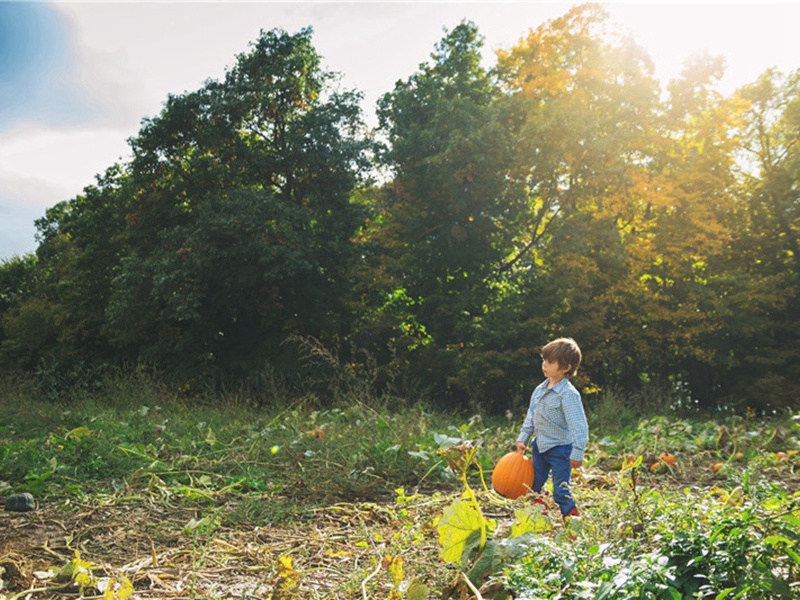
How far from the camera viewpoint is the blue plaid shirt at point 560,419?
402cm

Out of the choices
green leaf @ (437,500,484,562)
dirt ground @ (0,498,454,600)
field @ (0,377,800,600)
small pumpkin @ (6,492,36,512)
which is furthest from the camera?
small pumpkin @ (6,492,36,512)

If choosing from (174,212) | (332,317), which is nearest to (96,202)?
(174,212)

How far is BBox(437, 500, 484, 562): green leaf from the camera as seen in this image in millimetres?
2732

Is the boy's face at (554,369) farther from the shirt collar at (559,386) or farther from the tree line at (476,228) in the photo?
the tree line at (476,228)

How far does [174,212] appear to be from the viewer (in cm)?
1598

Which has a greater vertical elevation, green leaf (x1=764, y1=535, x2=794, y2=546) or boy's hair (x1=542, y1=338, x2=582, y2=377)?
boy's hair (x1=542, y1=338, x2=582, y2=377)

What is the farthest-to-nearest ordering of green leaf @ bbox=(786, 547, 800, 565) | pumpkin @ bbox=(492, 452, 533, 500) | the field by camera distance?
pumpkin @ bbox=(492, 452, 533, 500)
the field
green leaf @ bbox=(786, 547, 800, 565)

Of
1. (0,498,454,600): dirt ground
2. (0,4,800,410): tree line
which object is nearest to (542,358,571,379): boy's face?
(0,498,454,600): dirt ground

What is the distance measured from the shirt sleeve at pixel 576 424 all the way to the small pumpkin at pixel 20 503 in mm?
3410

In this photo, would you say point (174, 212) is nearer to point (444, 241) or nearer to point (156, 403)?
point (444, 241)

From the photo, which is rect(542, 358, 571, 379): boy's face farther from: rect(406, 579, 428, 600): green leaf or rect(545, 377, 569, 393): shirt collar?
rect(406, 579, 428, 600): green leaf

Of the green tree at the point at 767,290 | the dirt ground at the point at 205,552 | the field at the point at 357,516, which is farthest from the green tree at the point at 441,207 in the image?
the dirt ground at the point at 205,552

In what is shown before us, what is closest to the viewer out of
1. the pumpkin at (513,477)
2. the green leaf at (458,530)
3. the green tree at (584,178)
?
the green leaf at (458,530)

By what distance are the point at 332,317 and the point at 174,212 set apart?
14.8ft
